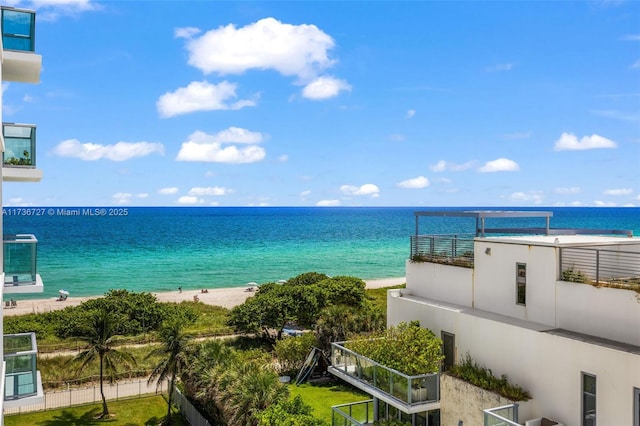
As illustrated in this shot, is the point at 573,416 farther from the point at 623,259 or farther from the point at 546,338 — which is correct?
the point at 623,259

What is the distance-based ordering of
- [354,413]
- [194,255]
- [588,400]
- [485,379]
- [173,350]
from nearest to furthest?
[588,400]
[485,379]
[354,413]
[173,350]
[194,255]

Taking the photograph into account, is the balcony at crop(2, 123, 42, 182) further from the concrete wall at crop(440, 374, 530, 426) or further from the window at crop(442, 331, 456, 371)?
the concrete wall at crop(440, 374, 530, 426)

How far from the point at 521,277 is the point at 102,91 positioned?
10383cm

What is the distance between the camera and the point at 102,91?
337 feet

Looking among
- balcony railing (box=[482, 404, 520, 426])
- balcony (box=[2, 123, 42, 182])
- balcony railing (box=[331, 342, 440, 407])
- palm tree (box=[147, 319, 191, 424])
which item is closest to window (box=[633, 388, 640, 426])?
balcony railing (box=[482, 404, 520, 426])

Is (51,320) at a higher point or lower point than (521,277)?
lower

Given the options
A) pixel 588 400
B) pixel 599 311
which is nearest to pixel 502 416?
pixel 588 400

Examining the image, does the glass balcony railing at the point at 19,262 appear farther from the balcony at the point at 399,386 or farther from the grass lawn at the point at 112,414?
the grass lawn at the point at 112,414

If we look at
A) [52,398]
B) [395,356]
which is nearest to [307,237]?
[52,398]

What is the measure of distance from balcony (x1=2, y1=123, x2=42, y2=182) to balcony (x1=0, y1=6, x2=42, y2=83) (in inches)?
67.7

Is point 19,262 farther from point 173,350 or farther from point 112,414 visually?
point 112,414

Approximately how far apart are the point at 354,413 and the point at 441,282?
5.21 metres

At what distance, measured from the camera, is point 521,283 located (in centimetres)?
1423

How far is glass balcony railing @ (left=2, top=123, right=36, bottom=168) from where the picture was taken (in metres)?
14.3
